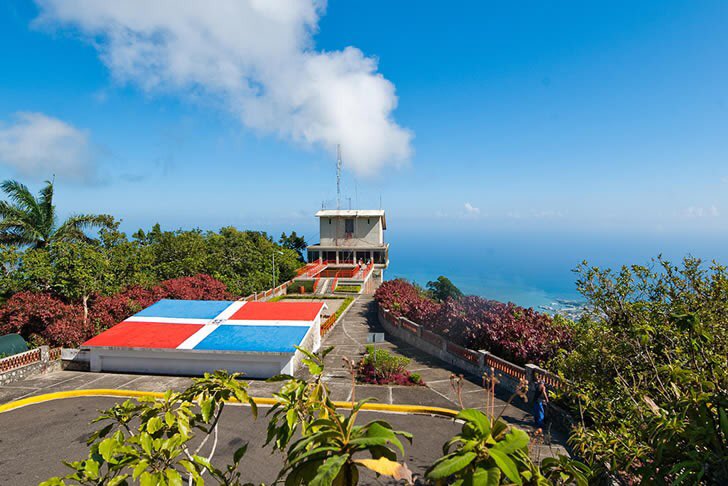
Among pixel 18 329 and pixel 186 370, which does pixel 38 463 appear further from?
pixel 18 329

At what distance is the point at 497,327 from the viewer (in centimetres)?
1892

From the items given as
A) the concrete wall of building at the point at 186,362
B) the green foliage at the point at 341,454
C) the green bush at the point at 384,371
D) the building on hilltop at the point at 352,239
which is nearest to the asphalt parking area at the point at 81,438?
the concrete wall of building at the point at 186,362

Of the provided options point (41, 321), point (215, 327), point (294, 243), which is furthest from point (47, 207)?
point (294, 243)

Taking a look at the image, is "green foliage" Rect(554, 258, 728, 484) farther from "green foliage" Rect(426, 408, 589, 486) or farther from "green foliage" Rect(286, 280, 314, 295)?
"green foliage" Rect(286, 280, 314, 295)

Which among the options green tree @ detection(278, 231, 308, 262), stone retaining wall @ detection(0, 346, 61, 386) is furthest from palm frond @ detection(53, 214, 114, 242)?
green tree @ detection(278, 231, 308, 262)

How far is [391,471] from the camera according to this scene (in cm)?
191

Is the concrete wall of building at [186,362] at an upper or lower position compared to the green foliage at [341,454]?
lower

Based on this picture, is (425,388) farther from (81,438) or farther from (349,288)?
(349,288)

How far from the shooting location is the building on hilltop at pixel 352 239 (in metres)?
53.4

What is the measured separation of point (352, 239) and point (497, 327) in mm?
36189

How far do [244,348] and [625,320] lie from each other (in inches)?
596

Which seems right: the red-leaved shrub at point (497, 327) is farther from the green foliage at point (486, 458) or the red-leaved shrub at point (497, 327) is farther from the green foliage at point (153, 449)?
the green foliage at point (486, 458)

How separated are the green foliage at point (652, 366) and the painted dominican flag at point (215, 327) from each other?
41.7 ft

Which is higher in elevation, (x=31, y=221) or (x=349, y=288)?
(x=31, y=221)
